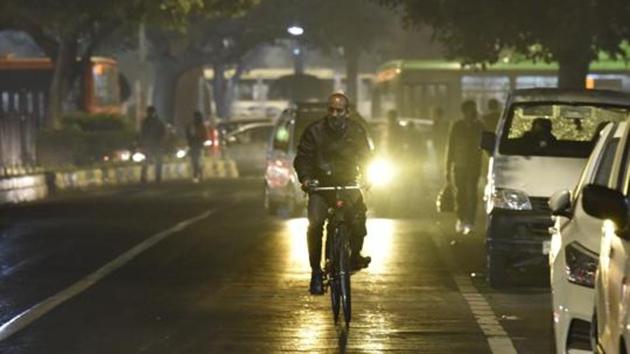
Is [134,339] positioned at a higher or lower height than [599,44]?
lower

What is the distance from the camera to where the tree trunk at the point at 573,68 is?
30.3 meters

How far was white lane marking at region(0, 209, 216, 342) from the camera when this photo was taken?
12.6 m

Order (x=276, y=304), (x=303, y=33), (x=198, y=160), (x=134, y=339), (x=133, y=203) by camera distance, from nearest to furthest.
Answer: (x=134, y=339) → (x=276, y=304) → (x=133, y=203) → (x=198, y=160) → (x=303, y=33)

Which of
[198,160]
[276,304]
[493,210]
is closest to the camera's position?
[276,304]

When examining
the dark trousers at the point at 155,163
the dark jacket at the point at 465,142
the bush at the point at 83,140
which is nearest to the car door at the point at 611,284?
the dark jacket at the point at 465,142

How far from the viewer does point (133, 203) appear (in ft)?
94.2

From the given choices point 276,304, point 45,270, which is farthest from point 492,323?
point 45,270

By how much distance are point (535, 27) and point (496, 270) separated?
14.9 metres

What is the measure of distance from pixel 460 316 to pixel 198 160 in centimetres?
2605

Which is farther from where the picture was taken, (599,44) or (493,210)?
(599,44)

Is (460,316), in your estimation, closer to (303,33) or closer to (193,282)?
(193,282)

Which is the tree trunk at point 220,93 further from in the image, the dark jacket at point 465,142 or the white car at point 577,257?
the white car at point 577,257

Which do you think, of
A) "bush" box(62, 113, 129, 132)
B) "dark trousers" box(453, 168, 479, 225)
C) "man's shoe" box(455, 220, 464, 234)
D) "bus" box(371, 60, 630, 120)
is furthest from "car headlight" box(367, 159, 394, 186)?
"bus" box(371, 60, 630, 120)

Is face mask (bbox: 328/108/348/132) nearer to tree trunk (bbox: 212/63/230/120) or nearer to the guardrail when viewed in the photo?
the guardrail
